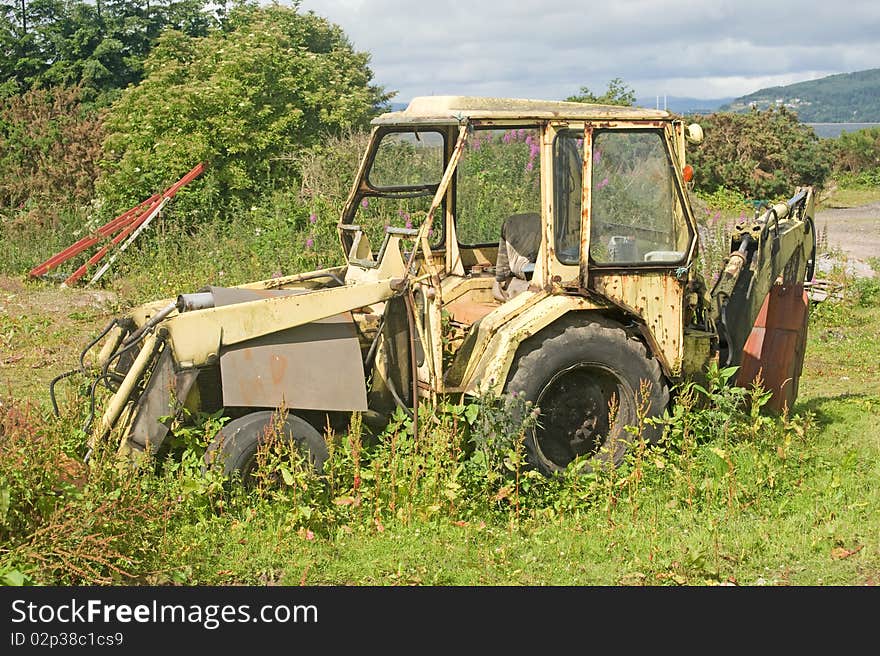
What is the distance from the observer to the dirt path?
14.4 metres

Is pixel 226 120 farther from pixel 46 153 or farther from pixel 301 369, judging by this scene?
pixel 301 369

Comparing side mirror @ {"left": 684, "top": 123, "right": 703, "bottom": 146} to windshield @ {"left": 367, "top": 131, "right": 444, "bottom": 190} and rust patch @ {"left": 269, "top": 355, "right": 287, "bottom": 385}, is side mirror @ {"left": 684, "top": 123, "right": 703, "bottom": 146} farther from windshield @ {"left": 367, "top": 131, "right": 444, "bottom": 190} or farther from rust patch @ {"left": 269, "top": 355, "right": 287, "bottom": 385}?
rust patch @ {"left": 269, "top": 355, "right": 287, "bottom": 385}

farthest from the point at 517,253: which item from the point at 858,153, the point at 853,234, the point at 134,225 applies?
the point at 858,153

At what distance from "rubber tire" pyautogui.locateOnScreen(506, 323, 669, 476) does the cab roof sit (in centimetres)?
129

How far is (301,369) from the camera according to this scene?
19.5 ft

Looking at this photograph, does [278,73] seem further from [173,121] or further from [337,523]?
[337,523]

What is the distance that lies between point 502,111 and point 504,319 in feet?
4.08

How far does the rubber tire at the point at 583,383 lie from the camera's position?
612cm

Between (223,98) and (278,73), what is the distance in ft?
3.88

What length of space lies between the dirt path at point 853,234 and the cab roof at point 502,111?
25.6 feet

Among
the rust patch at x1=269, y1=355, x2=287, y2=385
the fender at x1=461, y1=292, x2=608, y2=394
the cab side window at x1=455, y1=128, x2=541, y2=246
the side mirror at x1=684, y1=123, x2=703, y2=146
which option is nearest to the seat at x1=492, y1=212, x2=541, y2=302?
the cab side window at x1=455, y1=128, x2=541, y2=246

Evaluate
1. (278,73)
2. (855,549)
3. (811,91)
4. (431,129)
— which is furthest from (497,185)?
(811,91)

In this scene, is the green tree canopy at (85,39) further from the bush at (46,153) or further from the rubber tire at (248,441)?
the rubber tire at (248,441)

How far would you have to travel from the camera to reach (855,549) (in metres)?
5.62
